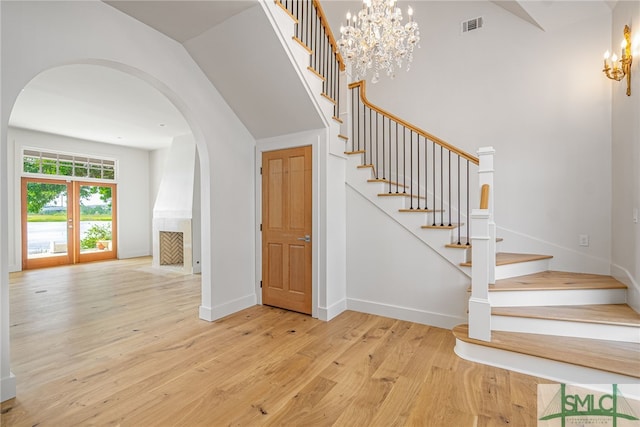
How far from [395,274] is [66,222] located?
842 cm

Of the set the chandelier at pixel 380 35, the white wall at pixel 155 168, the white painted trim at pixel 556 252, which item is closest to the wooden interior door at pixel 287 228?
the chandelier at pixel 380 35

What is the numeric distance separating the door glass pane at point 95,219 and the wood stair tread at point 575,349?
9.20 metres

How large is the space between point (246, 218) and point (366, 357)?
7.94ft

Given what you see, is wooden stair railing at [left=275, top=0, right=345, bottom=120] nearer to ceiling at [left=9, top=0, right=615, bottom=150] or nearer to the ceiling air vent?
ceiling at [left=9, top=0, right=615, bottom=150]

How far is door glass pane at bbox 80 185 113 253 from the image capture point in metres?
7.79

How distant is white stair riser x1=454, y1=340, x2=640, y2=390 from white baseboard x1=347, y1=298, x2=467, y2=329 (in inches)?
21.1

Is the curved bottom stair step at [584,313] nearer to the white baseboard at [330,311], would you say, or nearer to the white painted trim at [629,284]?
the white painted trim at [629,284]

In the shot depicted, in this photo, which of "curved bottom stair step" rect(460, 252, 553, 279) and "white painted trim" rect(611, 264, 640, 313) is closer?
"white painted trim" rect(611, 264, 640, 313)

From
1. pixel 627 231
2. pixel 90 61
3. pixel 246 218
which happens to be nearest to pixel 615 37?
pixel 627 231

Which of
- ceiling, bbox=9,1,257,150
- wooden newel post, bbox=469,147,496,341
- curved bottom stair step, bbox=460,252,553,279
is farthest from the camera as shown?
curved bottom stair step, bbox=460,252,553,279

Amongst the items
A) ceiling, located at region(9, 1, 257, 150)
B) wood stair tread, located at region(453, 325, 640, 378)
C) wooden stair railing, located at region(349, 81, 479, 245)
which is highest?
ceiling, located at region(9, 1, 257, 150)

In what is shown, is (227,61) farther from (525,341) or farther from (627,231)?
(627,231)

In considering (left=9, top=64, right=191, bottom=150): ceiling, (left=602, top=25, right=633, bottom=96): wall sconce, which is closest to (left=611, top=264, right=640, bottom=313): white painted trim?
(left=602, top=25, right=633, bottom=96): wall sconce

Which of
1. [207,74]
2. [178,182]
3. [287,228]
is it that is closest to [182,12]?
[207,74]
